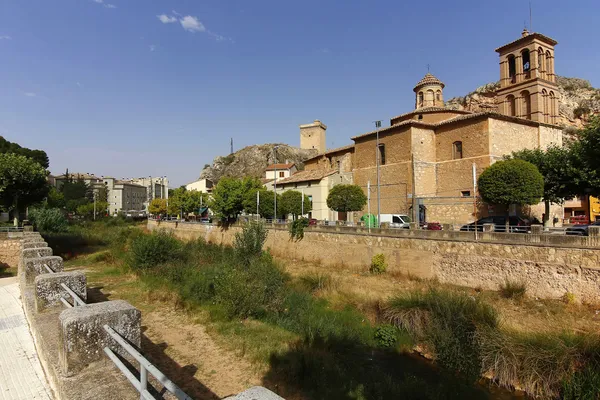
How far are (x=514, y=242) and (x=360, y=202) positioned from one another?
1586cm

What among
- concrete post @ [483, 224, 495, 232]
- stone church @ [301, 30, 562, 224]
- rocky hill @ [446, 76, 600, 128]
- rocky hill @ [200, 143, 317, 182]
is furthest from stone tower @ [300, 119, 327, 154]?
concrete post @ [483, 224, 495, 232]

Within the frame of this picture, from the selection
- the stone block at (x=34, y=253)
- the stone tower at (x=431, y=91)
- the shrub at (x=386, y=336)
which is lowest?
the shrub at (x=386, y=336)

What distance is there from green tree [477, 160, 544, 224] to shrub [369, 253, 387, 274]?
8075 mm

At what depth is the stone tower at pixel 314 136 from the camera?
274 ft

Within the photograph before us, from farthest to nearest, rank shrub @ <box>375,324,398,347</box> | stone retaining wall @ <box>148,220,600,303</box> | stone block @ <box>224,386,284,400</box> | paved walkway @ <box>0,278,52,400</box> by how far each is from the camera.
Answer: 1. stone retaining wall @ <box>148,220,600,303</box>
2. shrub @ <box>375,324,398,347</box>
3. paved walkway @ <box>0,278,52,400</box>
4. stone block @ <box>224,386,284,400</box>

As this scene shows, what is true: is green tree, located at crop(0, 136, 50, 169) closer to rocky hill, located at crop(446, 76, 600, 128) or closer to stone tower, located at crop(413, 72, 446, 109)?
stone tower, located at crop(413, 72, 446, 109)

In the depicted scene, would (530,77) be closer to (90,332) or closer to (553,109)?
(553,109)

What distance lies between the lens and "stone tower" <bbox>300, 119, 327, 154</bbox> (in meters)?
83.6

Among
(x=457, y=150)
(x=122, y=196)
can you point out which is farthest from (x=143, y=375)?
(x=122, y=196)

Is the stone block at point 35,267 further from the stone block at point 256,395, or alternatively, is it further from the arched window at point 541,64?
the arched window at point 541,64

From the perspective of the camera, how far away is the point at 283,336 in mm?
8297

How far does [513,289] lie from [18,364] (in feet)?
54.7

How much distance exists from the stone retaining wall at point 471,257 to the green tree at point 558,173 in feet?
34.0

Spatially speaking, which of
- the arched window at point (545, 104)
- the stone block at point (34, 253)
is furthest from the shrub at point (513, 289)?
the arched window at point (545, 104)
